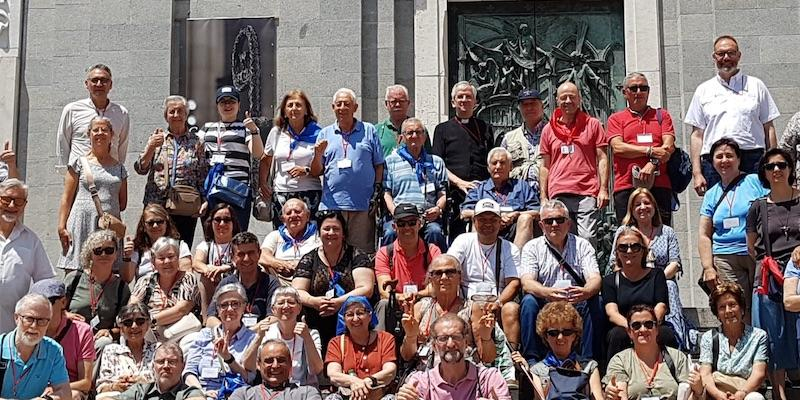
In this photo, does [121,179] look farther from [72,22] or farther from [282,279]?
[72,22]

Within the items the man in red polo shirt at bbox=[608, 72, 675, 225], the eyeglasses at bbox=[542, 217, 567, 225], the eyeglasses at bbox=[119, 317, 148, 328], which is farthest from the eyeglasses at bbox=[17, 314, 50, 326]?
the man in red polo shirt at bbox=[608, 72, 675, 225]

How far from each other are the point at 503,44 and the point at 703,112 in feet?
13.0

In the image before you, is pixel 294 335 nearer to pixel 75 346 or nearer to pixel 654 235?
pixel 75 346

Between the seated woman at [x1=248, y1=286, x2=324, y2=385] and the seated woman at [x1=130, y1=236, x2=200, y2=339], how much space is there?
106 cm

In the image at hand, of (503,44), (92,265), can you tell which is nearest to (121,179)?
(92,265)

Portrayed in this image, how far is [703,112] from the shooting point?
39.2 feet

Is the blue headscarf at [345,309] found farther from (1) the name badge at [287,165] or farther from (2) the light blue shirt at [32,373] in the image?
(2) the light blue shirt at [32,373]

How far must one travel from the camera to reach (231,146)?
12.0 metres

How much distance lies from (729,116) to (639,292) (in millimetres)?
2482

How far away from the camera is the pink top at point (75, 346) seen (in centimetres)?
995

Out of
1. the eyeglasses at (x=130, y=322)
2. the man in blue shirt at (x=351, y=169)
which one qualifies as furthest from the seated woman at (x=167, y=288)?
the man in blue shirt at (x=351, y=169)

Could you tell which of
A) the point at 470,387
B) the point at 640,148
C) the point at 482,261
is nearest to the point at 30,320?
the point at 470,387

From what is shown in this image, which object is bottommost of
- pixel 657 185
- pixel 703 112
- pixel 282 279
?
pixel 282 279

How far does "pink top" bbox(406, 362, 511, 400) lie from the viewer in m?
9.16
